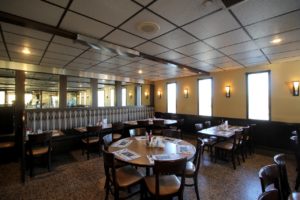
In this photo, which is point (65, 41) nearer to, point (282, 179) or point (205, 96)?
point (282, 179)

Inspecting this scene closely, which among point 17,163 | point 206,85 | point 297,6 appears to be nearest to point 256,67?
point 206,85

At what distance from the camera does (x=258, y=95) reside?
5.16 m

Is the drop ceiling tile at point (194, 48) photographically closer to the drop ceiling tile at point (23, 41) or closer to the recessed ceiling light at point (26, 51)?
the drop ceiling tile at point (23, 41)

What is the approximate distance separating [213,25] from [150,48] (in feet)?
4.71

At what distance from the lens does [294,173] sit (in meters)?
3.34

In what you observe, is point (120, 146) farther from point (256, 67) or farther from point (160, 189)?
point (256, 67)

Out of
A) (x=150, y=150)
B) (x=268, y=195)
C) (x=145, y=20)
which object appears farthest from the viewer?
(x=150, y=150)

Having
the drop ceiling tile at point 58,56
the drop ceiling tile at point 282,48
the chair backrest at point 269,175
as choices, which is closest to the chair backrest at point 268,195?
the chair backrest at point 269,175

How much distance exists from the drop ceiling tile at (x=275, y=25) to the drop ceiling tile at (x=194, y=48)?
865 millimetres

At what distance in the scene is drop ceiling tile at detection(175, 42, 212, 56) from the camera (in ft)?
10.6

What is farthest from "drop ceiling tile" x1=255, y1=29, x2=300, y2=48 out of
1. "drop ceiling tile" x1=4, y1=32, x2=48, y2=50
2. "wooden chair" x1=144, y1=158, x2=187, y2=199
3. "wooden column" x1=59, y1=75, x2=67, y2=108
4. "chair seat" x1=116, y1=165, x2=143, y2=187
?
"wooden column" x1=59, y1=75, x2=67, y2=108

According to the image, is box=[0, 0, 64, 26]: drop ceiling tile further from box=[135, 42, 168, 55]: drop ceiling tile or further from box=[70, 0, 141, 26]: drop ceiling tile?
box=[135, 42, 168, 55]: drop ceiling tile

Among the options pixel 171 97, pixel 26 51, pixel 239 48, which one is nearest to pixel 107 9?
pixel 26 51

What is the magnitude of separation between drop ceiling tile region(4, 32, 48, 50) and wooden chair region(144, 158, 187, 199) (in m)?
3.16
